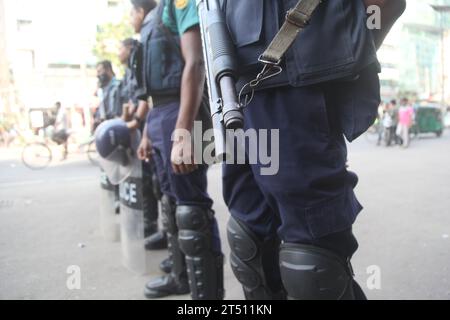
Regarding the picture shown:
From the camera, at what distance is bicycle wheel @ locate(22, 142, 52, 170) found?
8.02 m

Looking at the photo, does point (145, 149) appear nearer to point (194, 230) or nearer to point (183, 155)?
point (194, 230)

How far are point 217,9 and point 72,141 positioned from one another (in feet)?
28.8

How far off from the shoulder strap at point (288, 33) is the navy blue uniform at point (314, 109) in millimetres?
72

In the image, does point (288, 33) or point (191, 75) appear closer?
point (288, 33)

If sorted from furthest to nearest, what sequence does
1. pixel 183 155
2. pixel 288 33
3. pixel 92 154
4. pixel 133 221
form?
pixel 92 154 < pixel 133 221 < pixel 183 155 < pixel 288 33

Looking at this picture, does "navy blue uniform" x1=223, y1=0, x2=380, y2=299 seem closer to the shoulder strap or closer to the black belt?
the shoulder strap

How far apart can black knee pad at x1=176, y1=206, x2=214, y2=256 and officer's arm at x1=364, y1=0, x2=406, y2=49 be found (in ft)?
3.18

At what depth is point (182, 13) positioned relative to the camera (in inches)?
61.0

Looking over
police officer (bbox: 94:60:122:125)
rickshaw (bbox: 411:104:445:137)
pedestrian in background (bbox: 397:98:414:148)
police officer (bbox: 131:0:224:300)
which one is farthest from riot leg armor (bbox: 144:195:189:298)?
rickshaw (bbox: 411:104:445:137)

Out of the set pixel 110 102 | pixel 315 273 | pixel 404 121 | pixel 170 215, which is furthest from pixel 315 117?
pixel 404 121

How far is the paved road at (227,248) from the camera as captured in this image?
198 centimetres

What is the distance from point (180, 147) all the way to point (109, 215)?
5.89ft

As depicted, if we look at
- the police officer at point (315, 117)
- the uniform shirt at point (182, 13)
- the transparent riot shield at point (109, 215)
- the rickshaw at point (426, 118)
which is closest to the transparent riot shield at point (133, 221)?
the transparent riot shield at point (109, 215)

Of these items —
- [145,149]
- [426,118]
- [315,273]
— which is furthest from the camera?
[426,118]
